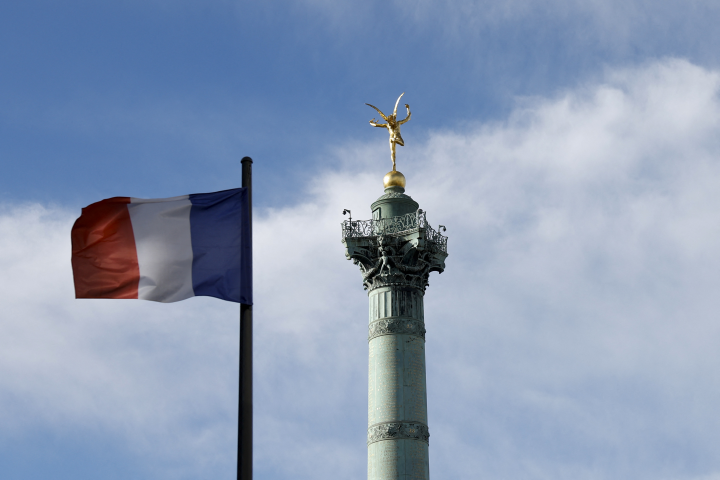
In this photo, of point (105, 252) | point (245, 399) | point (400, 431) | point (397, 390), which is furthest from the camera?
point (397, 390)

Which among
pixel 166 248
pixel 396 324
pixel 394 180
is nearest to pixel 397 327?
pixel 396 324

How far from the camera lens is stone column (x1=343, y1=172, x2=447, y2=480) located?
47.2m

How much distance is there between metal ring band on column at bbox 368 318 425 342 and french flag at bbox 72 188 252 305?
105 feet

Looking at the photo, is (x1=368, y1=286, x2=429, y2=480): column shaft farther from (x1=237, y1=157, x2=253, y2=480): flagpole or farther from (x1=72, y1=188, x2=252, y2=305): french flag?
(x1=237, y1=157, x2=253, y2=480): flagpole

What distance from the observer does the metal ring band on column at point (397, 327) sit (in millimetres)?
49438

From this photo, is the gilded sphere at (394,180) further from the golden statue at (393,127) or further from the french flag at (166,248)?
the french flag at (166,248)

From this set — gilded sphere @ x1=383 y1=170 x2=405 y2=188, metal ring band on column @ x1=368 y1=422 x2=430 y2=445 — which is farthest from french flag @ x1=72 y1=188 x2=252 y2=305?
gilded sphere @ x1=383 y1=170 x2=405 y2=188

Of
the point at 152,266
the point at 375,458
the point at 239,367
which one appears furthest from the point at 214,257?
the point at 375,458

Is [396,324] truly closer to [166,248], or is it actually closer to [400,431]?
Result: [400,431]

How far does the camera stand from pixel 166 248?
17.6 meters

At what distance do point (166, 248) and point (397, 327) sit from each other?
107 feet

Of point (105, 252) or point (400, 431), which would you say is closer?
point (105, 252)

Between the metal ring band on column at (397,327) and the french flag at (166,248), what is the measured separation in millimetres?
32035

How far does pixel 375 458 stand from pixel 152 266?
104ft
